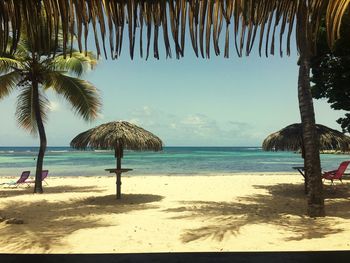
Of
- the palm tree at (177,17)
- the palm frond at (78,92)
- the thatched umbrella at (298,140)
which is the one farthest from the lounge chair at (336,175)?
the palm tree at (177,17)

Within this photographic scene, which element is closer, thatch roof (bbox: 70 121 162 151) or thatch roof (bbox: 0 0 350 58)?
thatch roof (bbox: 0 0 350 58)

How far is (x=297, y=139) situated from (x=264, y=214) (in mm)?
3896

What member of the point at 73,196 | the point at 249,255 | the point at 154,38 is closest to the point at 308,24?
the point at 154,38

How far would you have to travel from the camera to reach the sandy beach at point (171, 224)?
613 cm

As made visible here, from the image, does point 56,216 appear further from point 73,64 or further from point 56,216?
point 73,64

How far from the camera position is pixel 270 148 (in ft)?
39.8

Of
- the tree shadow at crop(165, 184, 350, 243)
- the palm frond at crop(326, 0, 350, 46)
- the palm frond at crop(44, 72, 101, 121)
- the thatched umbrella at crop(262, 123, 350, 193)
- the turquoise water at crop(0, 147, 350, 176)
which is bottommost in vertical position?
the turquoise water at crop(0, 147, 350, 176)

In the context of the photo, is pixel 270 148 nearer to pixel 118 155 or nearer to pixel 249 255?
pixel 118 155

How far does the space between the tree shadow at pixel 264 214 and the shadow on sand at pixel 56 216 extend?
5.14 ft

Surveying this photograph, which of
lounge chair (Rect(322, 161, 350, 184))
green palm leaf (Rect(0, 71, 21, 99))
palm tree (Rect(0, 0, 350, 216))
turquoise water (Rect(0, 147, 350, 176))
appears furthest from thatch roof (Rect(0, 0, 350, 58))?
turquoise water (Rect(0, 147, 350, 176))

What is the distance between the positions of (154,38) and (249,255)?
124 cm

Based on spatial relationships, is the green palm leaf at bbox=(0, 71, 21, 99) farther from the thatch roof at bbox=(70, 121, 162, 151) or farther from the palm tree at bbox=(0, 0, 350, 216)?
the palm tree at bbox=(0, 0, 350, 216)

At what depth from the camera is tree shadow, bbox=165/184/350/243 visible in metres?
6.92

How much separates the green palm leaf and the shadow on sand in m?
5.06
